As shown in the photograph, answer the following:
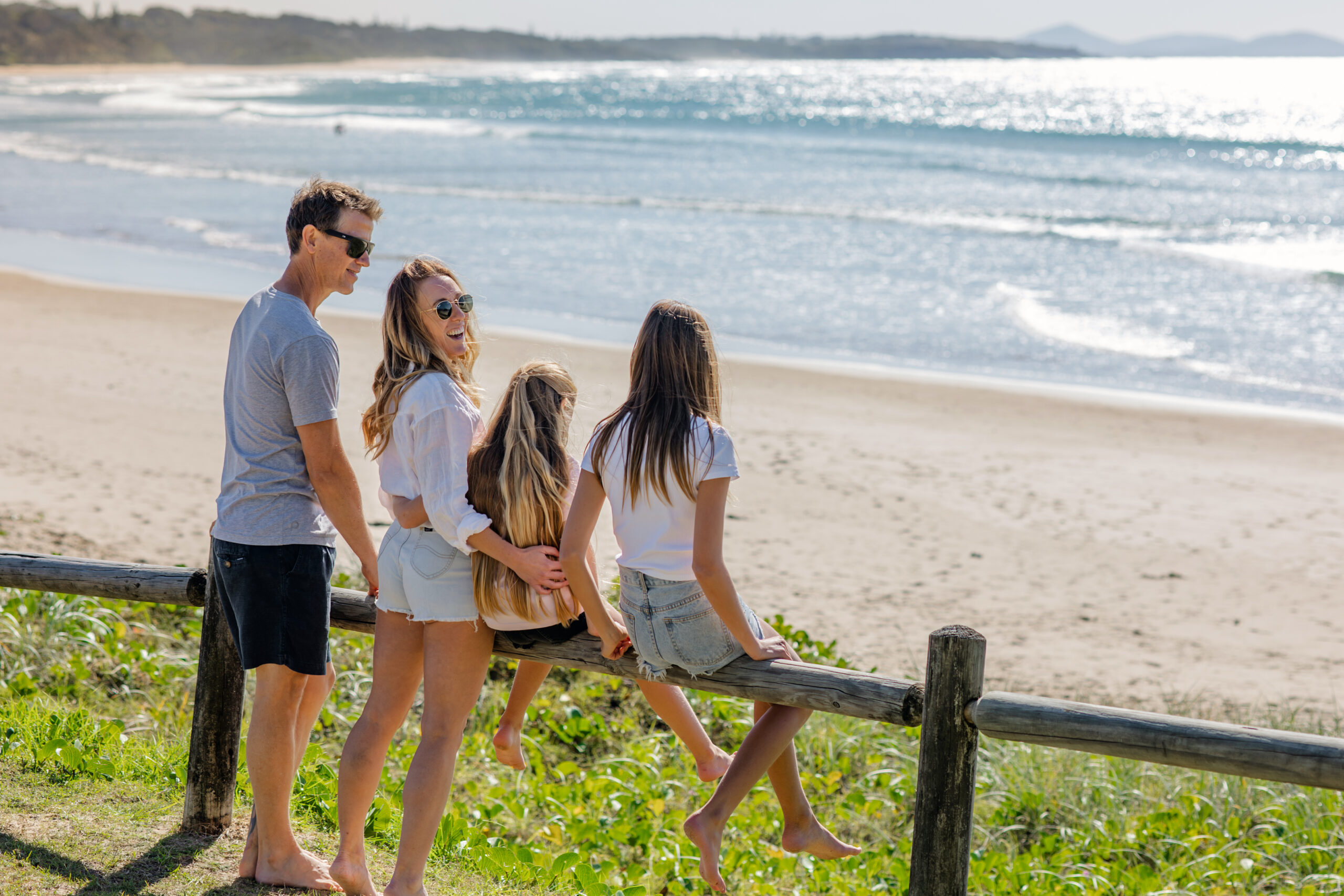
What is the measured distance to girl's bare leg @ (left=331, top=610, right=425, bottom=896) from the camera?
3.00 meters

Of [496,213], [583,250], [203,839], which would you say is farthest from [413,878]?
[496,213]

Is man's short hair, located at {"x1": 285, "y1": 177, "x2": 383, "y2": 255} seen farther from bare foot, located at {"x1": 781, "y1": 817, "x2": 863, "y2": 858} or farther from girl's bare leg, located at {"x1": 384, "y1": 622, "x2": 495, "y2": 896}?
bare foot, located at {"x1": 781, "y1": 817, "x2": 863, "y2": 858}

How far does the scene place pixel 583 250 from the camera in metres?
21.7

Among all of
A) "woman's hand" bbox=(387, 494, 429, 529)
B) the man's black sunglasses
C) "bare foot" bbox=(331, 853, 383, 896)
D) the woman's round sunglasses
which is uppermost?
the man's black sunglasses

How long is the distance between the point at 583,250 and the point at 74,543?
1545 centimetres

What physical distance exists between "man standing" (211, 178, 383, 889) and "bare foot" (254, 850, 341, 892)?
308 mm

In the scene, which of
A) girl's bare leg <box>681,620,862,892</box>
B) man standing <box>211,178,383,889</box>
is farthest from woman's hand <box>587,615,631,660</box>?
man standing <box>211,178,383,889</box>

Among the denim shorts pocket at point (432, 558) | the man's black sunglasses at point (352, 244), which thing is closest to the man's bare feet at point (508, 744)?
the denim shorts pocket at point (432, 558)

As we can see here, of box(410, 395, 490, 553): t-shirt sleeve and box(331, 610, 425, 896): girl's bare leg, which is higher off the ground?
box(410, 395, 490, 553): t-shirt sleeve

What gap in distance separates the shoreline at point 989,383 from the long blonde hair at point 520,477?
9.58 m

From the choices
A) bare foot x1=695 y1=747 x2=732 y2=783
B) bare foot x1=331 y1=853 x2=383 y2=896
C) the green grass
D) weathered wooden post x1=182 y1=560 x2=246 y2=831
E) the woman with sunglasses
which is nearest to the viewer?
the woman with sunglasses

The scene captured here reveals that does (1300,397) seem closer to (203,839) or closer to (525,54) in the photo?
(203,839)

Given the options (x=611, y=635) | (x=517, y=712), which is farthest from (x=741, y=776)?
(x=517, y=712)

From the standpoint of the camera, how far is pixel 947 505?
9359 millimetres
